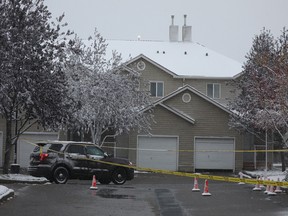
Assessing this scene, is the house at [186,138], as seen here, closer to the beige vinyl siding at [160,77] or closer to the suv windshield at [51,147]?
the beige vinyl siding at [160,77]

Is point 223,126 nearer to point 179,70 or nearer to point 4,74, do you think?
point 179,70

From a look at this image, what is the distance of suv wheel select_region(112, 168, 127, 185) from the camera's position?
23594 millimetres

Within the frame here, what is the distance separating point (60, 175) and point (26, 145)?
15.6 meters

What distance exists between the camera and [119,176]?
23.8m

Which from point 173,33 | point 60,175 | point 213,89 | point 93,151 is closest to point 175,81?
point 213,89

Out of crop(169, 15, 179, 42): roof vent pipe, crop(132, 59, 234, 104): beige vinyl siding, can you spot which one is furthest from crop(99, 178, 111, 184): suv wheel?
crop(169, 15, 179, 42): roof vent pipe

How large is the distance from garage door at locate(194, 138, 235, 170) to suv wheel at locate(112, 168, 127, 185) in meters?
14.2

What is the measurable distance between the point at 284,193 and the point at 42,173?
9.04 m

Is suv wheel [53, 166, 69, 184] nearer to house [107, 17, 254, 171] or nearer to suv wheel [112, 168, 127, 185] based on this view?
suv wheel [112, 168, 127, 185]

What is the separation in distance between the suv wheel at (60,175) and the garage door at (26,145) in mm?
14913

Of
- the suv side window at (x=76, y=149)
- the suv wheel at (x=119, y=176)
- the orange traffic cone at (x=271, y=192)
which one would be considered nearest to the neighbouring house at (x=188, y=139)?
the suv wheel at (x=119, y=176)

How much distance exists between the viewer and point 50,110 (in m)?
22.1

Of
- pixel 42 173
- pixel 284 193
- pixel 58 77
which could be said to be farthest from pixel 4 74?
pixel 284 193

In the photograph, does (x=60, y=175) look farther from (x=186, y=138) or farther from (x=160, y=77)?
(x=160, y=77)
